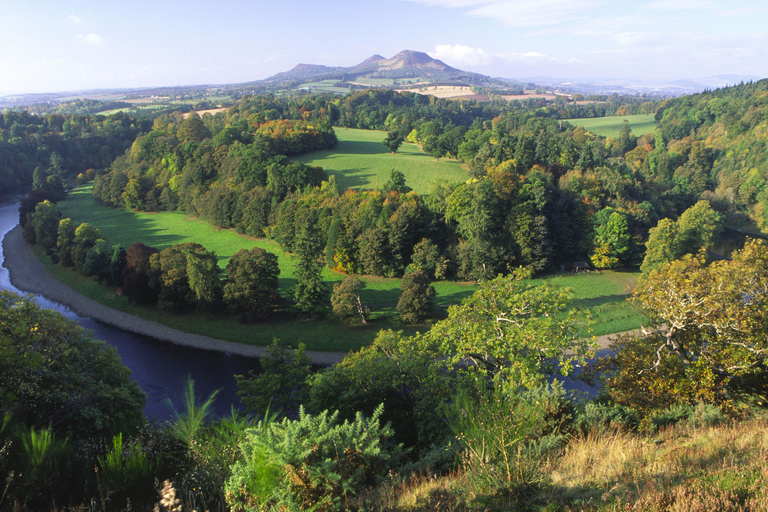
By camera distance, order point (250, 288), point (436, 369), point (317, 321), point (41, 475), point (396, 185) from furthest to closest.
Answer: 1. point (396, 185)
2. point (317, 321)
3. point (250, 288)
4. point (436, 369)
5. point (41, 475)

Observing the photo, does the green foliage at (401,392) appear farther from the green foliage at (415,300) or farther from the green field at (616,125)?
the green field at (616,125)

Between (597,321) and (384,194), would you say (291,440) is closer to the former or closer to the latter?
(597,321)

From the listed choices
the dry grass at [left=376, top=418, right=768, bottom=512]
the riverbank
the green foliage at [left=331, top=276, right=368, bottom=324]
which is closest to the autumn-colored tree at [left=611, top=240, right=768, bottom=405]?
the dry grass at [left=376, top=418, right=768, bottom=512]

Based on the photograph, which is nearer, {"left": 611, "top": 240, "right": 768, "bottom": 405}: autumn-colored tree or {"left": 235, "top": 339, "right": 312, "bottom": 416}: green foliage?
{"left": 611, "top": 240, "right": 768, "bottom": 405}: autumn-colored tree

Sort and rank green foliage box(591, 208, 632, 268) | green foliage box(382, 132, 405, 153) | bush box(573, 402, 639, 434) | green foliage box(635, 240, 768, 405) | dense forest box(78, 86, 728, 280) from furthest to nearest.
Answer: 1. green foliage box(382, 132, 405, 153)
2. green foliage box(591, 208, 632, 268)
3. dense forest box(78, 86, 728, 280)
4. green foliage box(635, 240, 768, 405)
5. bush box(573, 402, 639, 434)

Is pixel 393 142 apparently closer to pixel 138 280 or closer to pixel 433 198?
pixel 433 198

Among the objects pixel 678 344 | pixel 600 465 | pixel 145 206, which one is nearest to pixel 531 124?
pixel 145 206

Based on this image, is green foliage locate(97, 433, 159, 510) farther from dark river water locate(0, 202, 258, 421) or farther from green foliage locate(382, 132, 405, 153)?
green foliage locate(382, 132, 405, 153)

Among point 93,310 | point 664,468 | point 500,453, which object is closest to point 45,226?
point 93,310
